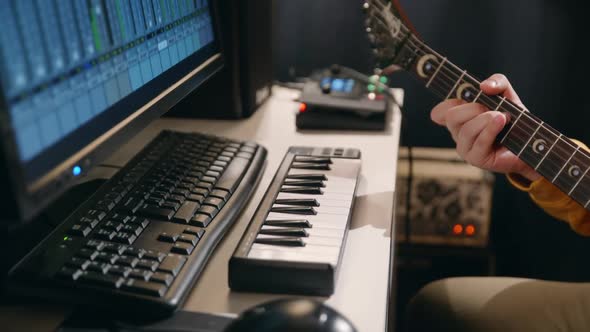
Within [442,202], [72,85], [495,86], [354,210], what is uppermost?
[72,85]

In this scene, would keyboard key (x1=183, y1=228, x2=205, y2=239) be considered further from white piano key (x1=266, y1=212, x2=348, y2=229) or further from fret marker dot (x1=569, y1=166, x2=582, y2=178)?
fret marker dot (x1=569, y1=166, x2=582, y2=178)

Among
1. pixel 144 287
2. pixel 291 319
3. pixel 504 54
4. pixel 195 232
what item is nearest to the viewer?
pixel 291 319

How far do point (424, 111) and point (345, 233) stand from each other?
1.05m

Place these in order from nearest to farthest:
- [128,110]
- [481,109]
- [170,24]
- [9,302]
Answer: [9,302] < [128,110] < [170,24] < [481,109]

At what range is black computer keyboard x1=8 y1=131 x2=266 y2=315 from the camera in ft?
2.03

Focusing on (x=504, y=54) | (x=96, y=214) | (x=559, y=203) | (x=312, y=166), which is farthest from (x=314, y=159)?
(x=504, y=54)

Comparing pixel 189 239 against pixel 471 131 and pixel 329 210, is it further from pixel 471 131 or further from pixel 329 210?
pixel 471 131

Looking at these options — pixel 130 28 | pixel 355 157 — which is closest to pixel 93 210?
pixel 130 28

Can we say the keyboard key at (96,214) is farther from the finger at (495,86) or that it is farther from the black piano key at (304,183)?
the finger at (495,86)

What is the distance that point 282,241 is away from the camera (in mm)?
691

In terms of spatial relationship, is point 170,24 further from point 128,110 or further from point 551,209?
point 551,209

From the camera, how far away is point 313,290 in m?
0.66

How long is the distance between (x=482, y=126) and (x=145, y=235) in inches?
21.5

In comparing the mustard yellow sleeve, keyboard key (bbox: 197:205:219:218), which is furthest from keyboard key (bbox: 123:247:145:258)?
the mustard yellow sleeve
